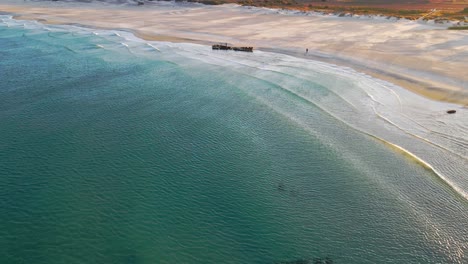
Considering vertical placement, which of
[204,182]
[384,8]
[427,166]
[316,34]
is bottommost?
[204,182]

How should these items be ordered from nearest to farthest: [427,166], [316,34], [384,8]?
1. [427,166]
2. [316,34]
3. [384,8]

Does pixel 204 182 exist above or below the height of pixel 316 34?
below

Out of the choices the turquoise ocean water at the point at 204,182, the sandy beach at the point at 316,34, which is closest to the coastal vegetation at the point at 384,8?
the sandy beach at the point at 316,34

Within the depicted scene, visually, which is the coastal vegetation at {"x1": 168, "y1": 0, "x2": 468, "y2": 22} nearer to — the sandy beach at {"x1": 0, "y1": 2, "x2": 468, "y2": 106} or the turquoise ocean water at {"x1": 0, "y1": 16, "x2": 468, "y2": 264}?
the sandy beach at {"x1": 0, "y1": 2, "x2": 468, "y2": 106}

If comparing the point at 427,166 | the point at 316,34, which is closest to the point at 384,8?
the point at 316,34

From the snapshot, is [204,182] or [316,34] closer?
[204,182]

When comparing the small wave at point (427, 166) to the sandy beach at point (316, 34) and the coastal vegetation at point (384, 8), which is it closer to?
the sandy beach at point (316, 34)

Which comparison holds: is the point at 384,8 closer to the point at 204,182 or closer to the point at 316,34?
the point at 316,34

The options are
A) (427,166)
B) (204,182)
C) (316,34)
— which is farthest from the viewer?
(316,34)
